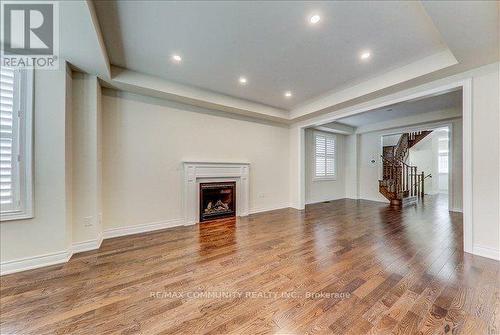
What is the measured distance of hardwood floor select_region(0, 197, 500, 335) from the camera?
4.87ft

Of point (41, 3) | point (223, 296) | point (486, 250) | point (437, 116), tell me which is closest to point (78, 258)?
point (223, 296)

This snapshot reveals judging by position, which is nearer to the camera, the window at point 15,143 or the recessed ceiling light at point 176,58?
the window at point 15,143

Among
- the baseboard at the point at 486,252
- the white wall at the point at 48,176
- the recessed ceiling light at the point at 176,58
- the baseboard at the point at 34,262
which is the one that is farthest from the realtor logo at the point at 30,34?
the baseboard at the point at 486,252

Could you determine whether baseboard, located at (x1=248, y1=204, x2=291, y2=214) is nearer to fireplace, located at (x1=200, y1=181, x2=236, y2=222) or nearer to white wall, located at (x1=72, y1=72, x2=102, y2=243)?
fireplace, located at (x1=200, y1=181, x2=236, y2=222)

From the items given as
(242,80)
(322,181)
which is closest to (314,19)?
(242,80)

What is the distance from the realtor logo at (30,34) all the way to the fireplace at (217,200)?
2.97 m

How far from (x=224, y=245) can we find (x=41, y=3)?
10.9ft

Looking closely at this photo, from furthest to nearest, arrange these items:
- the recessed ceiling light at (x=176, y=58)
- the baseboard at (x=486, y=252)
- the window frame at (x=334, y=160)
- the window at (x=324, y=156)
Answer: the window at (x=324, y=156) < the window frame at (x=334, y=160) < the recessed ceiling light at (x=176, y=58) < the baseboard at (x=486, y=252)

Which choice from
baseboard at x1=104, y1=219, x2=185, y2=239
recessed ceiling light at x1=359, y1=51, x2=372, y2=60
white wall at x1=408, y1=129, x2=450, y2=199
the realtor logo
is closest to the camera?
the realtor logo

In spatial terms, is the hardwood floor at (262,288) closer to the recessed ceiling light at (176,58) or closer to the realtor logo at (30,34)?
the realtor logo at (30,34)

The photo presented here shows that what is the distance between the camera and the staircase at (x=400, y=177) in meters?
6.29

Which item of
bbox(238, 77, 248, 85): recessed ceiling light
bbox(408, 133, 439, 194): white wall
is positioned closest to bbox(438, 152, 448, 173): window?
bbox(408, 133, 439, 194): white wall

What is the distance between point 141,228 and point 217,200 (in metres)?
1.63

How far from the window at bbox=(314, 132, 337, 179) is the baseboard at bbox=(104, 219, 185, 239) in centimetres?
475
